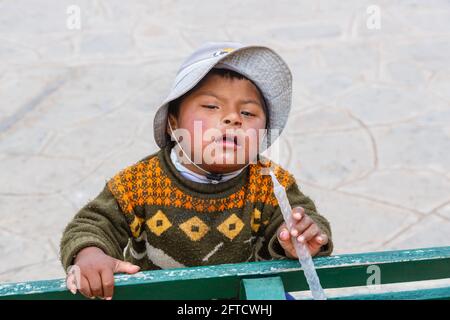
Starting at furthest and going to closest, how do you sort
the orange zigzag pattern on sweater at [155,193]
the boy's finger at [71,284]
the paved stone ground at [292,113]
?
1. the paved stone ground at [292,113]
2. the orange zigzag pattern on sweater at [155,193]
3. the boy's finger at [71,284]

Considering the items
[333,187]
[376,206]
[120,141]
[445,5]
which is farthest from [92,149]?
[445,5]

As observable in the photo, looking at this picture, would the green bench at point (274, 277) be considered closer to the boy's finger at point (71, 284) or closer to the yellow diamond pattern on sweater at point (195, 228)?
the boy's finger at point (71, 284)

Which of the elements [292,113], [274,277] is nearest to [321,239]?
[274,277]

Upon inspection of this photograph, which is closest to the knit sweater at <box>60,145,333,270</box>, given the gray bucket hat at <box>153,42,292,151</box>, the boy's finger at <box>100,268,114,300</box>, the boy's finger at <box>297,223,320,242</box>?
the gray bucket hat at <box>153,42,292,151</box>

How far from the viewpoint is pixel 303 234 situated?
4.53ft

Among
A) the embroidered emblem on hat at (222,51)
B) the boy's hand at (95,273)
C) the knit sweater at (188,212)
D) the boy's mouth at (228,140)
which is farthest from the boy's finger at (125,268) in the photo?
the embroidered emblem on hat at (222,51)

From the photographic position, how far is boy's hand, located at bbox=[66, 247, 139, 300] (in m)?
1.27

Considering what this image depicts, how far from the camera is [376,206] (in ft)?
10.3

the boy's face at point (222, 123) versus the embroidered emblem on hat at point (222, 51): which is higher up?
the embroidered emblem on hat at point (222, 51)

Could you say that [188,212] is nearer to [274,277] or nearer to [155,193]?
[155,193]

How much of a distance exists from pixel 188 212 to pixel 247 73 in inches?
14.9

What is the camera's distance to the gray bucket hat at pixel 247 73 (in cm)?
162

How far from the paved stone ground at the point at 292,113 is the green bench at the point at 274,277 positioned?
154 centimetres

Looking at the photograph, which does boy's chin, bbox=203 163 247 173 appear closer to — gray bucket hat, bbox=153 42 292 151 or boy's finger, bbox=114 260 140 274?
gray bucket hat, bbox=153 42 292 151
